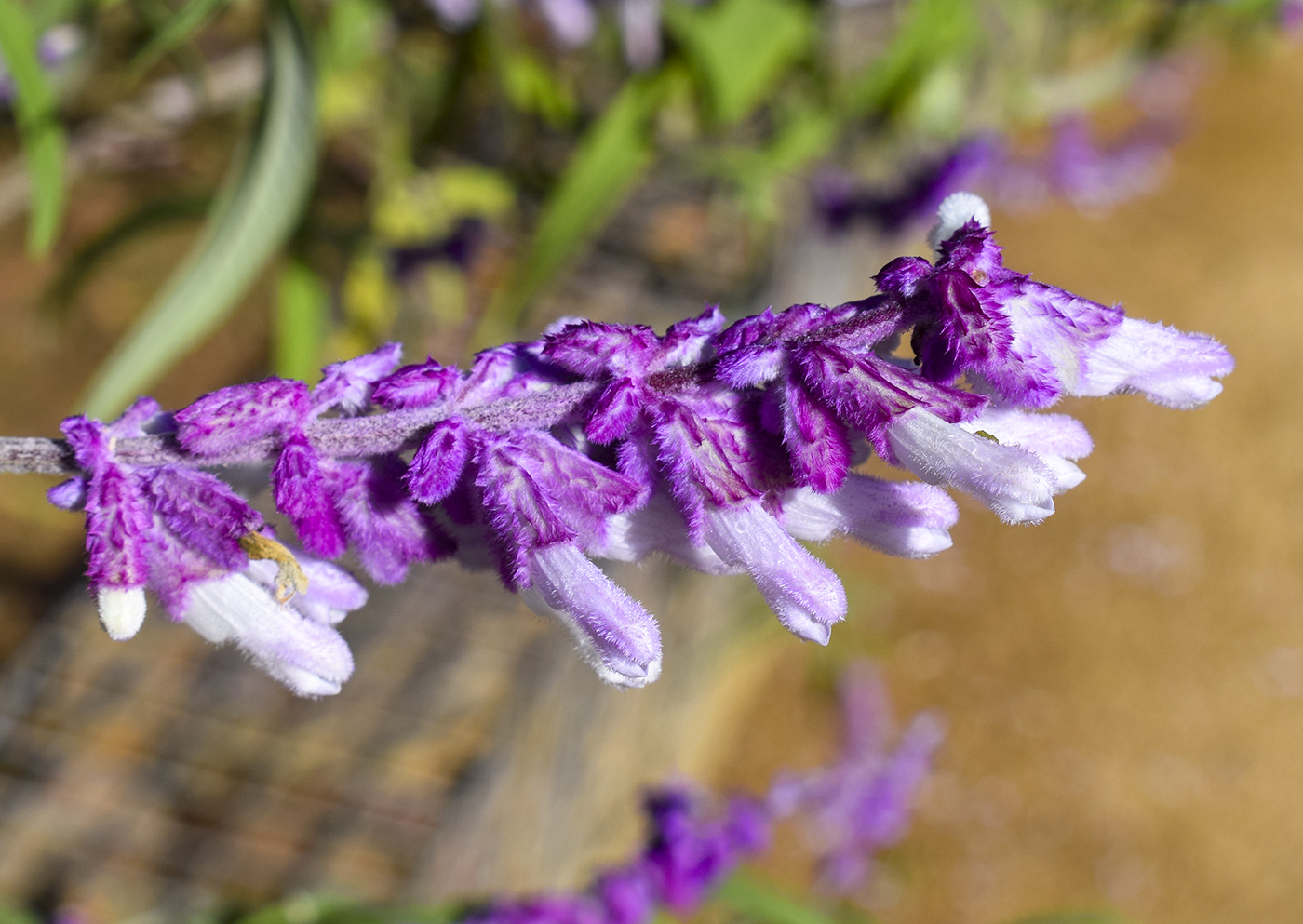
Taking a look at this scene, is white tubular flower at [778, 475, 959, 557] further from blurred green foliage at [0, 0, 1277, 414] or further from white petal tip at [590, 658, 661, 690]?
blurred green foliage at [0, 0, 1277, 414]

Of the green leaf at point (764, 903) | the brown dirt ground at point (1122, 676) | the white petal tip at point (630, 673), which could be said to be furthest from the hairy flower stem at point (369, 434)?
the brown dirt ground at point (1122, 676)

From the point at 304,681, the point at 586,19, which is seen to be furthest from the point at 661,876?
the point at 586,19

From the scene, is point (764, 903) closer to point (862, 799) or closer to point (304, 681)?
point (304, 681)

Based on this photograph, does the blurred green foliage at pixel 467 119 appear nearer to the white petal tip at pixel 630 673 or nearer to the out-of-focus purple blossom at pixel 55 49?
the out-of-focus purple blossom at pixel 55 49

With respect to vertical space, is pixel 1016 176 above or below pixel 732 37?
above

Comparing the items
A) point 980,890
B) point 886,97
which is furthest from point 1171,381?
point 980,890

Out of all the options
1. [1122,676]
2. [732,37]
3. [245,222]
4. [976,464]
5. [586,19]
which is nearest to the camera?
[976,464]
